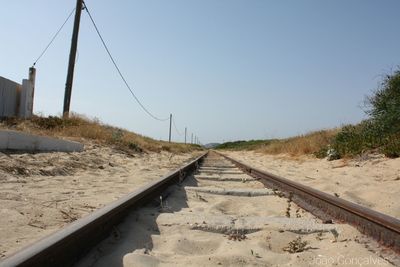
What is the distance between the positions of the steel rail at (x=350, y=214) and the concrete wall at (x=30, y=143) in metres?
5.34

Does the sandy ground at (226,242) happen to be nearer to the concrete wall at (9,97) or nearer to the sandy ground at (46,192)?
the sandy ground at (46,192)

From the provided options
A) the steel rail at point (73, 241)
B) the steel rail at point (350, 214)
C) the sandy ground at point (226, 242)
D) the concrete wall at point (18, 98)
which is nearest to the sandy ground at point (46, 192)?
the steel rail at point (73, 241)

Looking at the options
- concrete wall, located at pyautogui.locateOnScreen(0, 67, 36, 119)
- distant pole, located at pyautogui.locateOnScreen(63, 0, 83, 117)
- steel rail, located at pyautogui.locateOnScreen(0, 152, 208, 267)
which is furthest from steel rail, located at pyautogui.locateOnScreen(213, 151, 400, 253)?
distant pole, located at pyautogui.locateOnScreen(63, 0, 83, 117)

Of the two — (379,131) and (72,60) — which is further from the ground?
(72,60)

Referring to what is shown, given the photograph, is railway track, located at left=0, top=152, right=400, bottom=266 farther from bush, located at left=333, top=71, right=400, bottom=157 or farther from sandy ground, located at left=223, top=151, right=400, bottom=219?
bush, located at left=333, top=71, right=400, bottom=157

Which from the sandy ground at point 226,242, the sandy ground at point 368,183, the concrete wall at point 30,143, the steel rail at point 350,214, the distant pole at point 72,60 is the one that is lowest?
the sandy ground at point 226,242

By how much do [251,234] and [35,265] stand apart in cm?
199

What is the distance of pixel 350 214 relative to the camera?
435cm

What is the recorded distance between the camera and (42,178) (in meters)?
7.30

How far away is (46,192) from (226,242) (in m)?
3.00

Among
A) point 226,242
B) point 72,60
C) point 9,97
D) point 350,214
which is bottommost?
point 226,242

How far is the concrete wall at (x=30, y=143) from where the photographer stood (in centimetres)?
918

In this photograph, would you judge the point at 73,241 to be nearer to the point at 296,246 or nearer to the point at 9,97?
the point at 296,246

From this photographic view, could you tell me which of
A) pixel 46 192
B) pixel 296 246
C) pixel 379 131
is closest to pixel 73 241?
pixel 296 246
